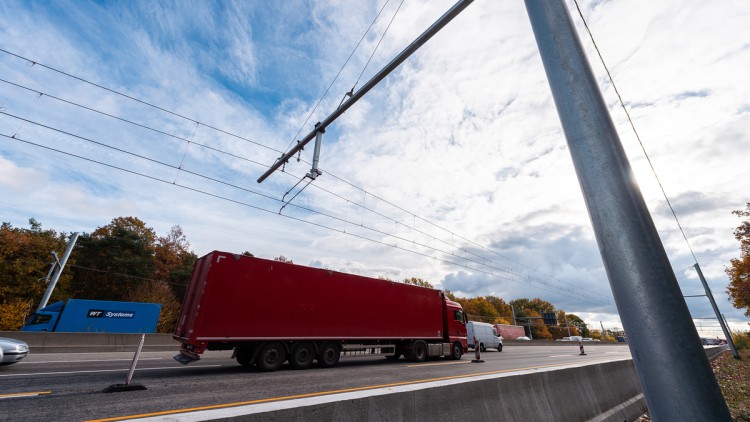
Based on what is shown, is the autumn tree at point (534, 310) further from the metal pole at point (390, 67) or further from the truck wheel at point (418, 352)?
the metal pole at point (390, 67)

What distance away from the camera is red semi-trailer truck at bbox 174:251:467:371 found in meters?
8.94

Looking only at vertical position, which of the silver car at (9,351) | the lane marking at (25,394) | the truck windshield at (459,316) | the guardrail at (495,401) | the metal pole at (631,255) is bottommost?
the lane marking at (25,394)

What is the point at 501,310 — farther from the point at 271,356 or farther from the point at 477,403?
the point at 477,403

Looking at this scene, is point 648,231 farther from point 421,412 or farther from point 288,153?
point 288,153

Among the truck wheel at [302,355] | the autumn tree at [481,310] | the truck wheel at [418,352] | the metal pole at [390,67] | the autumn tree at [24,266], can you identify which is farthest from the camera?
the autumn tree at [481,310]

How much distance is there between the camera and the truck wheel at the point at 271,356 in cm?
938

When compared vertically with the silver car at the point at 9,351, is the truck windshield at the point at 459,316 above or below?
above

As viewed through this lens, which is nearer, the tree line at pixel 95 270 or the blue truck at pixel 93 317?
the blue truck at pixel 93 317

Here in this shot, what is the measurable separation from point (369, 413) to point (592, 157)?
3.01m

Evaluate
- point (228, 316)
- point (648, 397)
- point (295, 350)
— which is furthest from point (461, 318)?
point (648, 397)

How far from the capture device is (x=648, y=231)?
4.74 feet

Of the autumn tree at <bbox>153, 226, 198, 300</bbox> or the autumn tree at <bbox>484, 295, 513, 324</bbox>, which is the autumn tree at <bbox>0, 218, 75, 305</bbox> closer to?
the autumn tree at <bbox>153, 226, 198, 300</bbox>

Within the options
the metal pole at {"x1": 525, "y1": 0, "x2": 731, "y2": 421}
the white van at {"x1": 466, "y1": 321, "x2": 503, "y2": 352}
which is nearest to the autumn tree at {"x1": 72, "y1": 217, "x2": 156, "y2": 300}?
the white van at {"x1": 466, "y1": 321, "x2": 503, "y2": 352}

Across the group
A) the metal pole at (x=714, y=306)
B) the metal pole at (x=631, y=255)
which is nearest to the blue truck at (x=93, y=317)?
the metal pole at (x=631, y=255)
